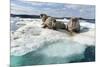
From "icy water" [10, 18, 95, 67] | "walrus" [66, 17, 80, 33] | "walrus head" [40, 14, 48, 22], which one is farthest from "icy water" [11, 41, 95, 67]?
"walrus head" [40, 14, 48, 22]

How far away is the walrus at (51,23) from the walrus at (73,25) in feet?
0.22

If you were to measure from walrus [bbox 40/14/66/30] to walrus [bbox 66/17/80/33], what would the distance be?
0.07 m

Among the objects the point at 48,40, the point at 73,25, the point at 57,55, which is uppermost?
the point at 73,25

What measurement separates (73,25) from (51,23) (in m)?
0.28

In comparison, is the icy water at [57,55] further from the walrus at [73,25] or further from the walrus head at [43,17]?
the walrus head at [43,17]

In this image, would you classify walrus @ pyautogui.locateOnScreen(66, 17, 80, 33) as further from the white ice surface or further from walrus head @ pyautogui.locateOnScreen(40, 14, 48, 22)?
walrus head @ pyautogui.locateOnScreen(40, 14, 48, 22)

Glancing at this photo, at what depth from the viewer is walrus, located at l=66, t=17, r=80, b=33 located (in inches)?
84.0

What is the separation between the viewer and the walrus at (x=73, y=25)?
2.13 meters

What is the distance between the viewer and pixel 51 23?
2055mm

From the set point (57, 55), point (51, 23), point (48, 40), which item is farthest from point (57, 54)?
point (51, 23)

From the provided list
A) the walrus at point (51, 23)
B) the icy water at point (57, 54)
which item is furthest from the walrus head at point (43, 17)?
the icy water at point (57, 54)

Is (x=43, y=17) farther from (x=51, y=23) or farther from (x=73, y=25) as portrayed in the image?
(x=73, y=25)

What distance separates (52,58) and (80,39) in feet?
1.38

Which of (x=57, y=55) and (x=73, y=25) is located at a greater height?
(x=73, y=25)
